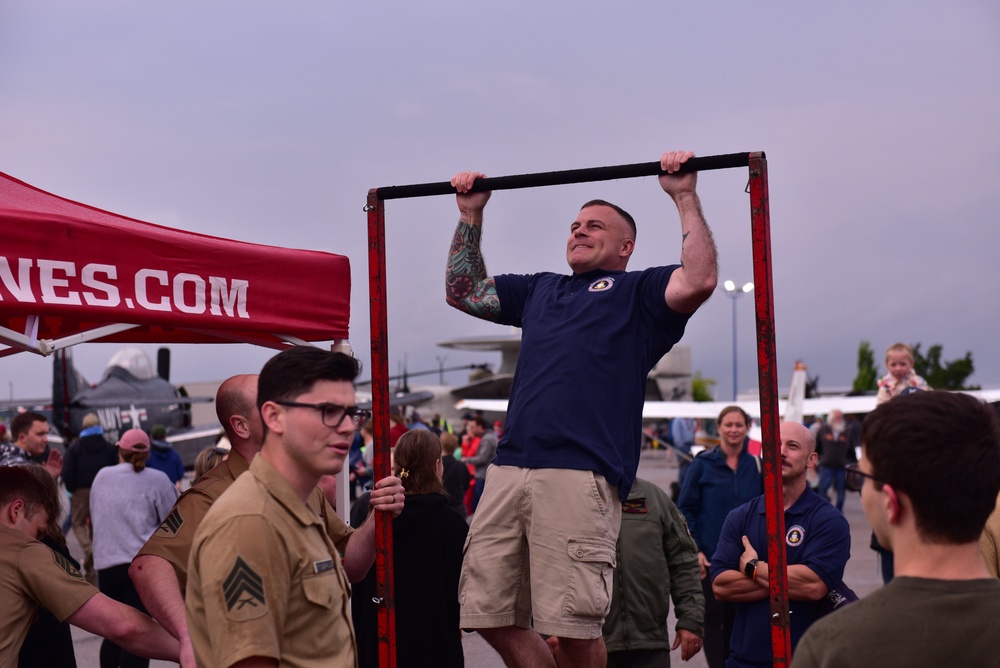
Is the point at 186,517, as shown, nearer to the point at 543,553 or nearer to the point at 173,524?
the point at 173,524

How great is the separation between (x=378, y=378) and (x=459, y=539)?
69.4 inches

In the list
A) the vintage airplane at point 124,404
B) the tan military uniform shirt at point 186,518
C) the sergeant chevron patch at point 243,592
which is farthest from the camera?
the vintage airplane at point 124,404

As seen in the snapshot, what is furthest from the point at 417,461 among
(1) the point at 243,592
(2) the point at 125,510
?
(2) the point at 125,510

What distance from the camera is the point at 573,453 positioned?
3.52 metres

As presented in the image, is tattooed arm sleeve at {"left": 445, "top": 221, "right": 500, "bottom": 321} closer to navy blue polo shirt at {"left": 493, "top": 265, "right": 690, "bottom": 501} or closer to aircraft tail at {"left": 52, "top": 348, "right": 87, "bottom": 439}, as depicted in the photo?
navy blue polo shirt at {"left": 493, "top": 265, "right": 690, "bottom": 501}

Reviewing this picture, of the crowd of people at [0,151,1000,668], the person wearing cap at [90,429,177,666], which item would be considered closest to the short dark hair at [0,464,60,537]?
the crowd of people at [0,151,1000,668]

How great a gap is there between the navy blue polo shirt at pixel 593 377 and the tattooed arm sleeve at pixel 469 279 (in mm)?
288

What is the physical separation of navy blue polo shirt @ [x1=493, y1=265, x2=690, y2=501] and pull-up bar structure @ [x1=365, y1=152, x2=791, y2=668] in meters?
0.39

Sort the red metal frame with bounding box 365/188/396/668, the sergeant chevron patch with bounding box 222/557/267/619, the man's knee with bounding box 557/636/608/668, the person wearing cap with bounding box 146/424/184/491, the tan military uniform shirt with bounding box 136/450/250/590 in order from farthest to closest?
the person wearing cap with bounding box 146/424/184/491 → the tan military uniform shirt with bounding box 136/450/250/590 → the red metal frame with bounding box 365/188/396/668 → the man's knee with bounding box 557/636/608/668 → the sergeant chevron patch with bounding box 222/557/267/619

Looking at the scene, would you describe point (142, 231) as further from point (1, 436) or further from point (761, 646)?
point (1, 436)

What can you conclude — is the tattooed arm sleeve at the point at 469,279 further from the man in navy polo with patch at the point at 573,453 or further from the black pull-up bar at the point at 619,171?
the black pull-up bar at the point at 619,171

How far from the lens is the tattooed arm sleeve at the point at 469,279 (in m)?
3.99

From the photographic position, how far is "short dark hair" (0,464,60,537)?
12.3 ft

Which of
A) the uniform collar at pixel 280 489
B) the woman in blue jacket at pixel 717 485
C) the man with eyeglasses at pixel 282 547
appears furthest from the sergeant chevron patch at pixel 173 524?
the woman in blue jacket at pixel 717 485
